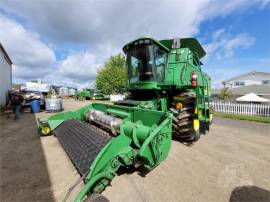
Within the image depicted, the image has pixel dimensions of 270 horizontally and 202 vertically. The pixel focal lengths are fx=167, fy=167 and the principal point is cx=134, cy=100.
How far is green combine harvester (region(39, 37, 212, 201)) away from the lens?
8.24ft

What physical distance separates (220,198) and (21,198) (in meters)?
3.01

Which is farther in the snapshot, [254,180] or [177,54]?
[177,54]

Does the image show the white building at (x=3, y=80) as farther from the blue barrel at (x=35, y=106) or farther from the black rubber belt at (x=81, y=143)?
the black rubber belt at (x=81, y=143)

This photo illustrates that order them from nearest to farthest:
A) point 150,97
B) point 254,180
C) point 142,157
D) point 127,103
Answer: point 142,157, point 254,180, point 127,103, point 150,97

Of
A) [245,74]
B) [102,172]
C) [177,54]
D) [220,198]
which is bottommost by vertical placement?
[220,198]

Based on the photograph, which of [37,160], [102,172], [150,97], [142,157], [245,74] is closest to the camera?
[102,172]

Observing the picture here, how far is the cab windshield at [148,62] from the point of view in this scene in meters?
5.04

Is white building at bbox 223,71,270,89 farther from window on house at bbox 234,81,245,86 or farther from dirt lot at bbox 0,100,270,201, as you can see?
dirt lot at bbox 0,100,270,201

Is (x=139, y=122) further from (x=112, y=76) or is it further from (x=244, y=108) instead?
(x=112, y=76)

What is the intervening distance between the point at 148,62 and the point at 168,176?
11.0 ft

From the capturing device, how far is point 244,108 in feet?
42.8

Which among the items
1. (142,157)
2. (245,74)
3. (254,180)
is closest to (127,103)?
(142,157)

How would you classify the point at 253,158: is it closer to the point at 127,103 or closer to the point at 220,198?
the point at 220,198

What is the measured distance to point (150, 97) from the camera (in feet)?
18.1
